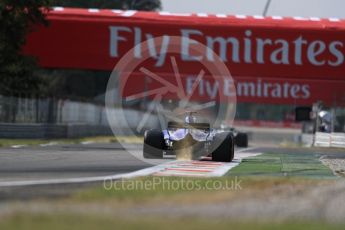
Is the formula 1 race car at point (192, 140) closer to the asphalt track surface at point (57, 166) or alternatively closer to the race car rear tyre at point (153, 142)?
the race car rear tyre at point (153, 142)

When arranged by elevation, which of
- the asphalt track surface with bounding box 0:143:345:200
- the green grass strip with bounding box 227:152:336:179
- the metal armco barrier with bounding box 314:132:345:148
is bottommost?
the asphalt track surface with bounding box 0:143:345:200

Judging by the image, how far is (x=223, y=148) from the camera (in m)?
19.5

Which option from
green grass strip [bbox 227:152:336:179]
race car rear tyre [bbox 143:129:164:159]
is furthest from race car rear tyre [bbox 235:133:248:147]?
green grass strip [bbox 227:152:336:179]

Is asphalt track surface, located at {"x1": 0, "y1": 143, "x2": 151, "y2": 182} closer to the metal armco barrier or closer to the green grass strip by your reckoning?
the green grass strip

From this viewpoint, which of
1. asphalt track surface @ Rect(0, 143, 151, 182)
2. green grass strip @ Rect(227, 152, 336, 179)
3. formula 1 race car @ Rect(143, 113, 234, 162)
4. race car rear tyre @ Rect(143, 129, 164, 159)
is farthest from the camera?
race car rear tyre @ Rect(143, 129, 164, 159)

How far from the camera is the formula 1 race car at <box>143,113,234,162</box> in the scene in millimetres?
19406

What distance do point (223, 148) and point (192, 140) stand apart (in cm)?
77

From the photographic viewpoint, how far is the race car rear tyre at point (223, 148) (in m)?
19.5

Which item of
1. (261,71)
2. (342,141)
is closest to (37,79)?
(261,71)

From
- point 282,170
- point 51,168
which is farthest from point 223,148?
point 51,168

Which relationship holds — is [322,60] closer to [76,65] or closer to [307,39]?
[307,39]

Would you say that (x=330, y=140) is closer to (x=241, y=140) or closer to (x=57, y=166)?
(x=241, y=140)

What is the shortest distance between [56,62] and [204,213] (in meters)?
24.5

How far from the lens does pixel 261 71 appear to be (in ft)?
109
